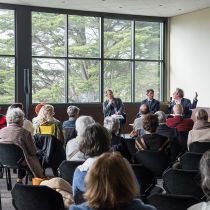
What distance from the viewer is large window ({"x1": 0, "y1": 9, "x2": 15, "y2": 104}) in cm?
1258

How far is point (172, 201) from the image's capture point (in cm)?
270

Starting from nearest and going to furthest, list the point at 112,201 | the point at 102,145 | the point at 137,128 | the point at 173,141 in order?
the point at 112,201, the point at 102,145, the point at 173,141, the point at 137,128

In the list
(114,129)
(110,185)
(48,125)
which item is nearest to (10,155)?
(48,125)

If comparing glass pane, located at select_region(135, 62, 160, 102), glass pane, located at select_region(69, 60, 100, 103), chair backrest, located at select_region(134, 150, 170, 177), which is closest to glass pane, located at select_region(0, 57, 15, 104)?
glass pane, located at select_region(69, 60, 100, 103)

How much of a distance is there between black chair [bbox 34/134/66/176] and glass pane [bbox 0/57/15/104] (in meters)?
6.81

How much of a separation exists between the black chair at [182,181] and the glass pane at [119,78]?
10577mm

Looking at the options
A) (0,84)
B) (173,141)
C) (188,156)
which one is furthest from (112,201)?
(0,84)

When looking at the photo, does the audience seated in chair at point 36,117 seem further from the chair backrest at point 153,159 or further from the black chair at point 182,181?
the black chair at point 182,181

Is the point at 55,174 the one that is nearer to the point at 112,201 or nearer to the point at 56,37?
the point at 112,201

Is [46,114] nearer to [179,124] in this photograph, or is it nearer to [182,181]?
[179,124]

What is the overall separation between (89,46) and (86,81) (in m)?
1.15

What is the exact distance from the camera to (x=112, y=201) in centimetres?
183

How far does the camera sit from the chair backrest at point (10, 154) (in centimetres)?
548

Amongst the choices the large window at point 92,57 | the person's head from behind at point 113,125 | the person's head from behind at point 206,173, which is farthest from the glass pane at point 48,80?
the person's head from behind at point 206,173
